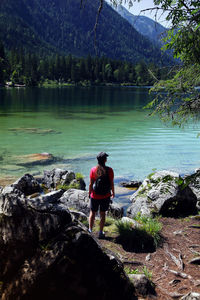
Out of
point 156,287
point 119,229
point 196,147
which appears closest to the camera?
point 156,287

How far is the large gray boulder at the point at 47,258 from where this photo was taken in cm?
379

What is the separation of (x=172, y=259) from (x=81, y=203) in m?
4.73

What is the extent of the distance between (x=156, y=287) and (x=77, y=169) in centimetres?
1260

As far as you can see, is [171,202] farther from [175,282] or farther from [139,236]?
[175,282]

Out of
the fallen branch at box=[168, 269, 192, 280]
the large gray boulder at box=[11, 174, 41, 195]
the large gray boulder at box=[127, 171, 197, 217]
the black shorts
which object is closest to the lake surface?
the large gray boulder at box=[11, 174, 41, 195]

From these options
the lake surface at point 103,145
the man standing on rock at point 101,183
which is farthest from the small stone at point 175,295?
the lake surface at point 103,145

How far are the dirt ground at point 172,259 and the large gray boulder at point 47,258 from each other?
143 centimetres

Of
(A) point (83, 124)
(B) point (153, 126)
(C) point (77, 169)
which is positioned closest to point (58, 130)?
(A) point (83, 124)

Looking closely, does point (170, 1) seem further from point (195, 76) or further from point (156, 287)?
point (156, 287)

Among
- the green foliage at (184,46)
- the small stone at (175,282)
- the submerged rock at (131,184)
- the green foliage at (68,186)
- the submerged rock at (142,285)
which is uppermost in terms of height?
the green foliage at (184,46)

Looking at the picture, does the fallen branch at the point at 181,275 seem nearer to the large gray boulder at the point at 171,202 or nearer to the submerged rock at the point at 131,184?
the large gray boulder at the point at 171,202

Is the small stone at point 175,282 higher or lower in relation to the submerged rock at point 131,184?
higher

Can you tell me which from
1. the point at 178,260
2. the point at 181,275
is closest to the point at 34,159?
the point at 178,260

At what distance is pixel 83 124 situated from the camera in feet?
120
